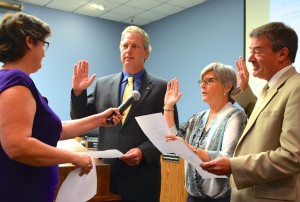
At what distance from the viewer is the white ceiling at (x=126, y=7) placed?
190 inches

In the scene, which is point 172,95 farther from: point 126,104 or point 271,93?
point 271,93

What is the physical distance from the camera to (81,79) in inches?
71.9

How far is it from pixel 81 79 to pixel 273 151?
108cm

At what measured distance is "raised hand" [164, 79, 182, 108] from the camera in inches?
72.9

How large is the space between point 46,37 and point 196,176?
1.08 m

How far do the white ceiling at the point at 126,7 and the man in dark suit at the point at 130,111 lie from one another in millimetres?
3012

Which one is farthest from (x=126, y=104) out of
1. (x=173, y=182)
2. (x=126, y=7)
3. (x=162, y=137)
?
(x=126, y=7)

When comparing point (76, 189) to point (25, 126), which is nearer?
point (25, 126)

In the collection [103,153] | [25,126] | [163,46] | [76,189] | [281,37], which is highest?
[163,46]

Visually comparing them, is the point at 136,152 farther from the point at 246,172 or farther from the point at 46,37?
the point at 46,37

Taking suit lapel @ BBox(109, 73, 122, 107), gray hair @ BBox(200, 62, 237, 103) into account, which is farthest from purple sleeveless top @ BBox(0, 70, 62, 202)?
gray hair @ BBox(200, 62, 237, 103)

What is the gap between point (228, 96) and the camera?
2020 millimetres

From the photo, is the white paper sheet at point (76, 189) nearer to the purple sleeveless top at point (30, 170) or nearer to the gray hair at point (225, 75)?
the purple sleeveless top at point (30, 170)

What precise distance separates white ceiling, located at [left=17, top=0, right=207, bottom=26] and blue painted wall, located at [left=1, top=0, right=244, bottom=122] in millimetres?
106
